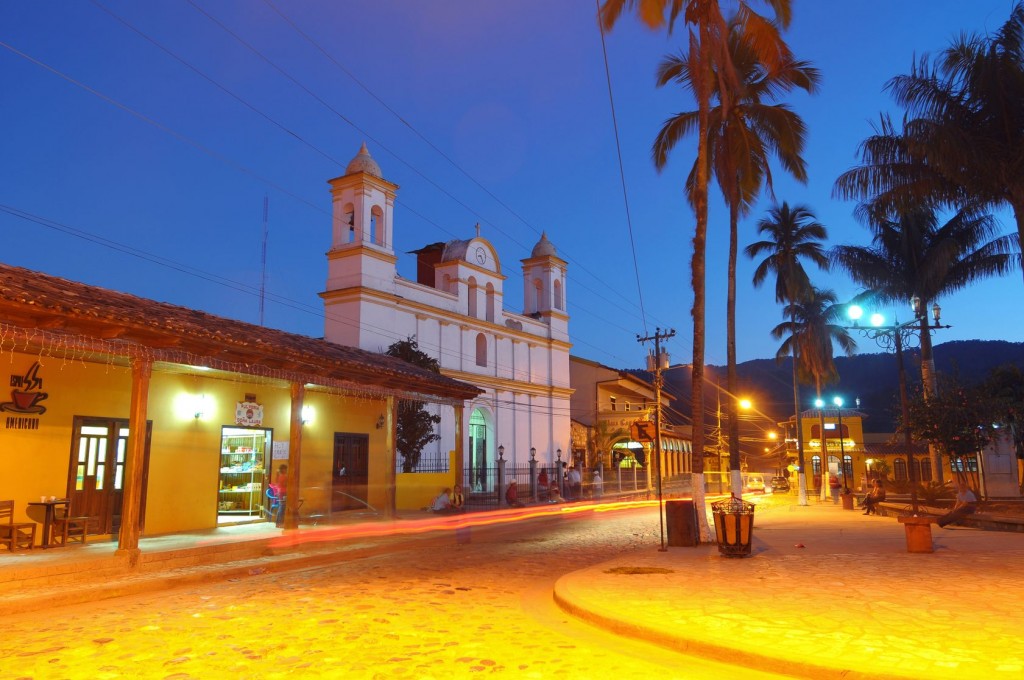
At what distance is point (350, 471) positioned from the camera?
21094mm

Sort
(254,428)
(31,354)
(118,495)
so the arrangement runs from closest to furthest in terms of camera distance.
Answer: (31,354) → (118,495) → (254,428)

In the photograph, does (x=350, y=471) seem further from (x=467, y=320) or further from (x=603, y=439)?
(x=603, y=439)

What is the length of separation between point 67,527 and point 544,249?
3618 centimetres

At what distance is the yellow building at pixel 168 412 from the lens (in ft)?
37.9

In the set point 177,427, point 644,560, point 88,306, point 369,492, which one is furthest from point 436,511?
point 88,306

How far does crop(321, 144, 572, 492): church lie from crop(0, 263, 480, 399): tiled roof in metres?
7.98

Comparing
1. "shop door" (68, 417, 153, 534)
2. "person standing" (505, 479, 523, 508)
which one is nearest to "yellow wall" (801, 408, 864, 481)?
"person standing" (505, 479, 523, 508)

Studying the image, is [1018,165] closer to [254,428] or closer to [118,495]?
[254,428]

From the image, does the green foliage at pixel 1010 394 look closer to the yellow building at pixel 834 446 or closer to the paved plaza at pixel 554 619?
the paved plaza at pixel 554 619

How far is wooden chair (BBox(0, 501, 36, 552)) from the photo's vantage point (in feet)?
38.5

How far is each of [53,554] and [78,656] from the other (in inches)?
250

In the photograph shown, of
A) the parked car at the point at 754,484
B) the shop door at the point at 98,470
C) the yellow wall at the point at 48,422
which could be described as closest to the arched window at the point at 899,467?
the parked car at the point at 754,484

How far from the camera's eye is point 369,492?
21.7 meters

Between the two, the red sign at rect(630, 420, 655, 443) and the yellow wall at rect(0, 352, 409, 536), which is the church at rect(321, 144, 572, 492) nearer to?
the yellow wall at rect(0, 352, 409, 536)
